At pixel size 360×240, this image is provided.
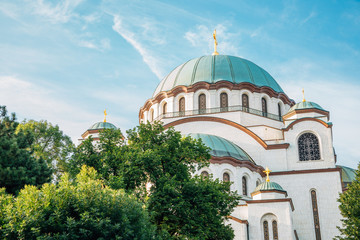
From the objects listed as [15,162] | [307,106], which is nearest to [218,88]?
[307,106]

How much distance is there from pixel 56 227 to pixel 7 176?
11.6ft

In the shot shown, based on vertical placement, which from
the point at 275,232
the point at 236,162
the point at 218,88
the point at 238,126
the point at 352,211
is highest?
the point at 218,88

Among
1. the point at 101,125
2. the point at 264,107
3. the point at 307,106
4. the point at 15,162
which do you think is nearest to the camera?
the point at 15,162

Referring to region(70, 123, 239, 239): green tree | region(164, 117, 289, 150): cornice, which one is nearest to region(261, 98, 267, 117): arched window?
region(164, 117, 289, 150): cornice

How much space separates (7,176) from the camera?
46.5 ft

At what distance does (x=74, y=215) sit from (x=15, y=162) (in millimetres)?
3845

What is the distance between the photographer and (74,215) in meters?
12.2

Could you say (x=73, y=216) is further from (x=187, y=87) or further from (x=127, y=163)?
(x=187, y=87)

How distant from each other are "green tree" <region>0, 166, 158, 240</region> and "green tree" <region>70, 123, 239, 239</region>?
75.0 inches

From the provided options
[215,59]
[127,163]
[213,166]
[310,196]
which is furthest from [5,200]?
[215,59]

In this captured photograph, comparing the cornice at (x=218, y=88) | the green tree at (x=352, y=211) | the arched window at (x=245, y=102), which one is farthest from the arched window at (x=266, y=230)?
the cornice at (x=218, y=88)

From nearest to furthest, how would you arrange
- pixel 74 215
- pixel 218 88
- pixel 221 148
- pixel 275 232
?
1. pixel 74 215
2. pixel 275 232
3. pixel 221 148
4. pixel 218 88

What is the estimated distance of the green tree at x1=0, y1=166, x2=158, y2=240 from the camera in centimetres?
1148

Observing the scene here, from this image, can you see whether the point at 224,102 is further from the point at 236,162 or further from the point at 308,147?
the point at 236,162
